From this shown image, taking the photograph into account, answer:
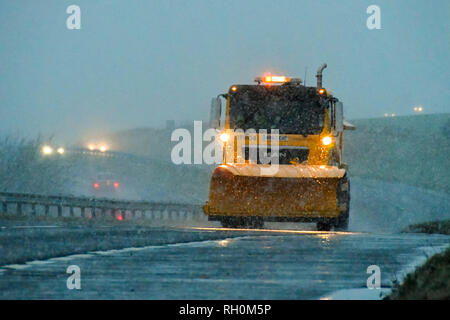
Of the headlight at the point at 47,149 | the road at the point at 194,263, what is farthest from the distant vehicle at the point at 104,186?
the road at the point at 194,263

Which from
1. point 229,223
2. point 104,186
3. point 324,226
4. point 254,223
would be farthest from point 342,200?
point 104,186

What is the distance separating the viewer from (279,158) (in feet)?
64.6

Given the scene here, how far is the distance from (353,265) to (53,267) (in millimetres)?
2878

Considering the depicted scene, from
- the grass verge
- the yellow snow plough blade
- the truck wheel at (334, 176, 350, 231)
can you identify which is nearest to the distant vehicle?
the truck wheel at (334, 176, 350, 231)

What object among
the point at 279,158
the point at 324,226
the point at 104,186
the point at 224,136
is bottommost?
the point at 104,186

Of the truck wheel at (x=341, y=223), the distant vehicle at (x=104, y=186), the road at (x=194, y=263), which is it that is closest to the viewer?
the road at (x=194, y=263)

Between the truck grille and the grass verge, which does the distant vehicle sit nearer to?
the truck grille

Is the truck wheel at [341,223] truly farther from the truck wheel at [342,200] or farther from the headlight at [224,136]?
the headlight at [224,136]

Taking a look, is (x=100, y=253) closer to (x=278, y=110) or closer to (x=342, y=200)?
(x=342, y=200)

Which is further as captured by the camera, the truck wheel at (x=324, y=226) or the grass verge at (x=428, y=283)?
the truck wheel at (x=324, y=226)

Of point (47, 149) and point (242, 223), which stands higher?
point (242, 223)

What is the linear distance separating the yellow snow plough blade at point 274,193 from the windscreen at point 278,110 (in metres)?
1.08

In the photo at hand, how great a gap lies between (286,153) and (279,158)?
17 cm

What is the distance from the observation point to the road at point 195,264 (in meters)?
7.37
